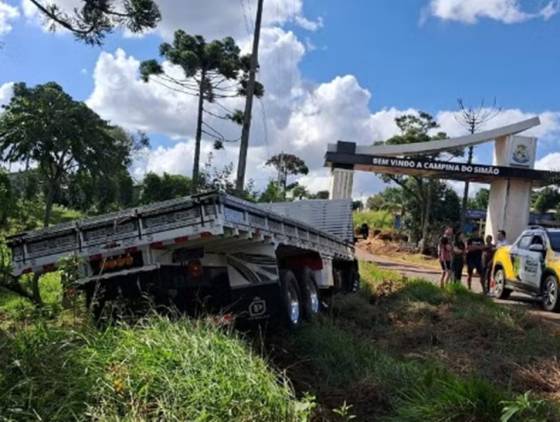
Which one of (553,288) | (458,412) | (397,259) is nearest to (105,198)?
(397,259)

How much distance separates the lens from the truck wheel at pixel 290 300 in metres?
8.12

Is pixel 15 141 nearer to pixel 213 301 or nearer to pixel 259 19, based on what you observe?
pixel 259 19

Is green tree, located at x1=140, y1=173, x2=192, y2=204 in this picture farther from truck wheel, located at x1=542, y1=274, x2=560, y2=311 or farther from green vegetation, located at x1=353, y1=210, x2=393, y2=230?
truck wheel, located at x1=542, y1=274, x2=560, y2=311

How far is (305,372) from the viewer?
20.7 feet

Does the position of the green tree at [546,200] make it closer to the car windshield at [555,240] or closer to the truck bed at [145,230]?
the car windshield at [555,240]

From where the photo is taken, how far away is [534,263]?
1391 centimetres

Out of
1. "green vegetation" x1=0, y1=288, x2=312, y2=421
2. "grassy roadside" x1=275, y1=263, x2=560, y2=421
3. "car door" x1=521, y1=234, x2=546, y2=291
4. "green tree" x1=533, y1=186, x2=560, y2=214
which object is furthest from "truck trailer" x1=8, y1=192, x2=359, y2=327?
"green tree" x1=533, y1=186, x2=560, y2=214

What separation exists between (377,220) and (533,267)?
4283 centimetres

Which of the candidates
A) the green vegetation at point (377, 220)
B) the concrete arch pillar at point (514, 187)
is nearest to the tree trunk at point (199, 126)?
the concrete arch pillar at point (514, 187)

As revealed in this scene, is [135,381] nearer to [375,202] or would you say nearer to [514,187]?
[514,187]

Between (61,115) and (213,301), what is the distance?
2021 cm

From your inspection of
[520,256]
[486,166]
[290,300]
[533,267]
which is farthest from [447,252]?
[486,166]

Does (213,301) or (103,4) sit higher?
(103,4)

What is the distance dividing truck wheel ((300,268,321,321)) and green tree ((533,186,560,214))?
5091 cm
